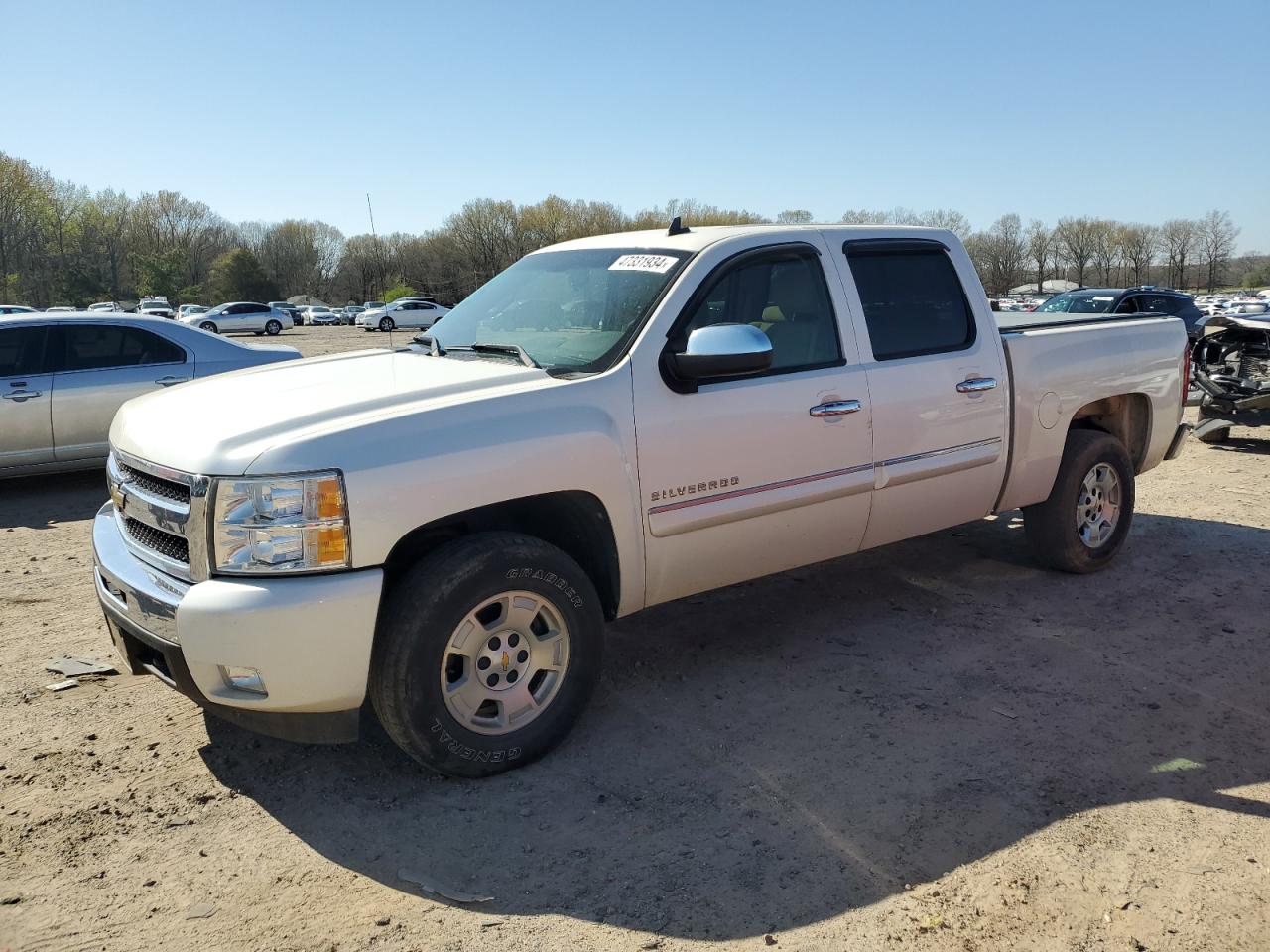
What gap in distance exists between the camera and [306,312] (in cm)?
7700

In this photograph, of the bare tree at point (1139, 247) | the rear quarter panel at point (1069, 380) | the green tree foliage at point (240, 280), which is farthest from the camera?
the bare tree at point (1139, 247)

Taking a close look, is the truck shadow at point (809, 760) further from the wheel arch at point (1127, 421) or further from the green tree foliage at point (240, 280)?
the green tree foliage at point (240, 280)

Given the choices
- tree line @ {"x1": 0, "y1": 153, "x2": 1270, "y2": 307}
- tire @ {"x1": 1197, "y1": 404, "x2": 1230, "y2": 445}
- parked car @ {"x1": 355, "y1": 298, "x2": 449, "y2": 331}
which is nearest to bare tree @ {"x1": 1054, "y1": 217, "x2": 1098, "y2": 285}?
tree line @ {"x1": 0, "y1": 153, "x2": 1270, "y2": 307}

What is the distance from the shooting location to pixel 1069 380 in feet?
18.1

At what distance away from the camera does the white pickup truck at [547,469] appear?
10.4 feet

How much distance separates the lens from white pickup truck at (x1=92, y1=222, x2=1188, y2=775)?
3.17 meters

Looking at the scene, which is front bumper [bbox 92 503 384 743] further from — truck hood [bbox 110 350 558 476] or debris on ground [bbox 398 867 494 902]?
debris on ground [bbox 398 867 494 902]

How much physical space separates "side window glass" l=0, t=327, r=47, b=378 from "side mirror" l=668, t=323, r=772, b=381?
284 inches

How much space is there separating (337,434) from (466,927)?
1570 millimetres

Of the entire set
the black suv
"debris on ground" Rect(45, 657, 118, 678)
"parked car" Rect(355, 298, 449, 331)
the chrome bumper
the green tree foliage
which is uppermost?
the green tree foliage

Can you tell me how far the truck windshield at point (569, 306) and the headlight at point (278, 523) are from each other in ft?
3.78

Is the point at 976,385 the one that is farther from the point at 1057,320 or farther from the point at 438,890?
the point at 438,890

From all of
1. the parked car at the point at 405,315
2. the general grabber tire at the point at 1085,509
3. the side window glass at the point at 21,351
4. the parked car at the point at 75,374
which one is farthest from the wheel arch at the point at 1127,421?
the parked car at the point at 405,315

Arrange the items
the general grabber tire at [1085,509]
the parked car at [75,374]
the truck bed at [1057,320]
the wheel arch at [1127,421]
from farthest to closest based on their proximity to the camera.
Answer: the parked car at [75,374] → the wheel arch at [1127,421] → the truck bed at [1057,320] → the general grabber tire at [1085,509]
